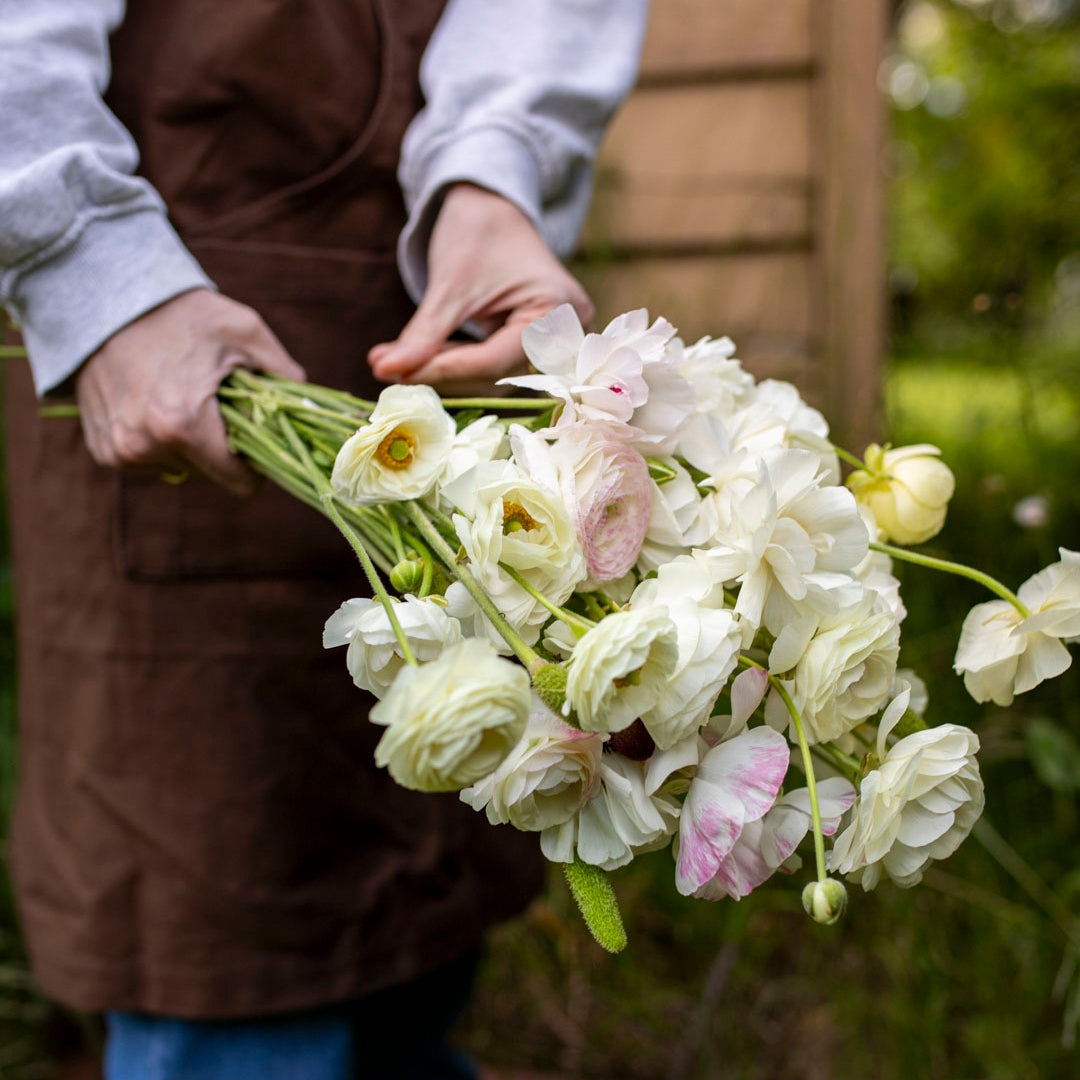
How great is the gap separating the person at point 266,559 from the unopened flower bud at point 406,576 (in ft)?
1.20

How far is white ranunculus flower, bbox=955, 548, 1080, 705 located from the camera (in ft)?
A: 1.91

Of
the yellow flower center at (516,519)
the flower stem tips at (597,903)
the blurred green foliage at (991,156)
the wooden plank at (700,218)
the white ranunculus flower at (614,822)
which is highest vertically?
the yellow flower center at (516,519)

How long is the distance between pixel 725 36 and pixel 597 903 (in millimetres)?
2081

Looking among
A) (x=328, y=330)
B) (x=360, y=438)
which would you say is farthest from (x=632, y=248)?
(x=360, y=438)

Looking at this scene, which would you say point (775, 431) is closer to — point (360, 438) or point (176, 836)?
point (360, 438)

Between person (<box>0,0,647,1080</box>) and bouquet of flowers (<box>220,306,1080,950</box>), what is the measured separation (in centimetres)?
32

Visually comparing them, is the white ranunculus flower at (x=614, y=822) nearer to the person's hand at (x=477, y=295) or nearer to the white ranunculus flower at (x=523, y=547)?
the white ranunculus flower at (x=523, y=547)

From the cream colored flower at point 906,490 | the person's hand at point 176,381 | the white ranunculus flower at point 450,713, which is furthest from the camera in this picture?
the person's hand at point 176,381

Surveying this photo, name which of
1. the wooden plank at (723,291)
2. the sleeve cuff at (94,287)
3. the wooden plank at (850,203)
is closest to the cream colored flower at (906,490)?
the sleeve cuff at (94,287)

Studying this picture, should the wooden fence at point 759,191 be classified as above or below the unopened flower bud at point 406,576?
below

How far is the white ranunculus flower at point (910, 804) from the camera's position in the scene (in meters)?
0.54

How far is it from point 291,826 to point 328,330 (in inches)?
20.0

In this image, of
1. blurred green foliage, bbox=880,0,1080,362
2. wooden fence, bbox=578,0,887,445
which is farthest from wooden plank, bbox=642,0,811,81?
blurred green foliage, bbox=880,0,1080,362

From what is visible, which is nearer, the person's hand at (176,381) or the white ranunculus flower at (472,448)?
the white ranunculus flower at (472,448)
